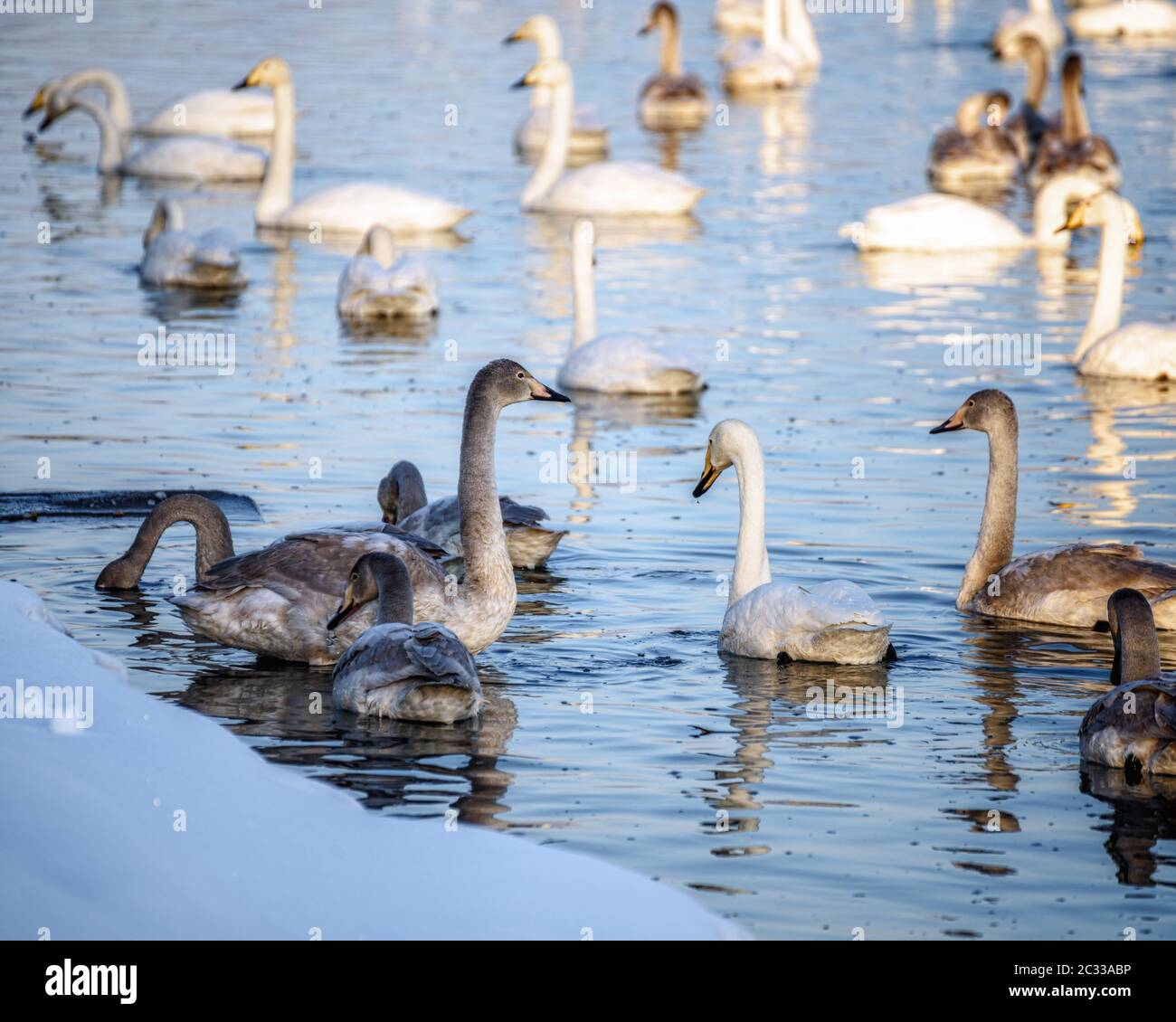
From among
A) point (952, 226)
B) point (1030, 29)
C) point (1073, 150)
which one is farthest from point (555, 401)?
point (1030, 29)

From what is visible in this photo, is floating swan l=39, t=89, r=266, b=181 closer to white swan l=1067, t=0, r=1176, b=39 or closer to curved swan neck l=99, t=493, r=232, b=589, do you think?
curved swan neck l=99, t=493, r=232, b=589

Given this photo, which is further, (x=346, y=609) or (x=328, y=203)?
(x=328, y=203)

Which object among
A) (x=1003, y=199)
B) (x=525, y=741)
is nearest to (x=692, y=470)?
(x=525, y=741)

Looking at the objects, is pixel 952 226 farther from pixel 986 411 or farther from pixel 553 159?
pixel 986 411

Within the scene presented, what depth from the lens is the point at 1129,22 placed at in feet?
157

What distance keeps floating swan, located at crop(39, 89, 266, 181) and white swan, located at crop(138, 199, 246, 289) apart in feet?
23.4

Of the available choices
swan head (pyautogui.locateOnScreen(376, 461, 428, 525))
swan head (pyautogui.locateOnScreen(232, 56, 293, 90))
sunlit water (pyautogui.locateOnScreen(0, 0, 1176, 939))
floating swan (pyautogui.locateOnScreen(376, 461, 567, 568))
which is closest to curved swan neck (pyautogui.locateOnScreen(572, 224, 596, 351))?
sunlit water (pyautogui.locateOnScreen(0, 0, 1176, 939))

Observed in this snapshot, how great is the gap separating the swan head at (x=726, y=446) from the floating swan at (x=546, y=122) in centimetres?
1874

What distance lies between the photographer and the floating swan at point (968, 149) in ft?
91.6

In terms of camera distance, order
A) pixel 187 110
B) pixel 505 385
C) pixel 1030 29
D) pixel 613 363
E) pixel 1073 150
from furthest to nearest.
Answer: pixel 1030 29 → pixel 187 110 → pixel 1073 150 → pixel 613 363 → pixel 505 385

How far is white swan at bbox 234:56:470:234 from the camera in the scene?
22.8 m

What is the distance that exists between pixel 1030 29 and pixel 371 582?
3613 cm

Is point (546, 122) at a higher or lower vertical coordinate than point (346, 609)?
higher
